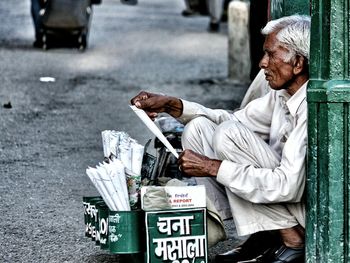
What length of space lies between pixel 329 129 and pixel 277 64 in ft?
1.94

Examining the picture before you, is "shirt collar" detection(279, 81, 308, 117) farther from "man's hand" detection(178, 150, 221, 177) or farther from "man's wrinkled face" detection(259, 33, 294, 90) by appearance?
"man's hand" detection(178, 150, 221, 177)

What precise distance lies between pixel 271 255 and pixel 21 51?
9429 mm

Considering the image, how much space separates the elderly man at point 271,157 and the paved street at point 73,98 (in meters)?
0.75

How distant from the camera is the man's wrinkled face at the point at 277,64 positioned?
514 cm

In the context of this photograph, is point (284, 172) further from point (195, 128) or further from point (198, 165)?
point (195, 128)

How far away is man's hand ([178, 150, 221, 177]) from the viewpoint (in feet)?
16.5

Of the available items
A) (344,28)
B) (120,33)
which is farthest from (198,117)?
(120,33)

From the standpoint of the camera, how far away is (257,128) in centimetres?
565

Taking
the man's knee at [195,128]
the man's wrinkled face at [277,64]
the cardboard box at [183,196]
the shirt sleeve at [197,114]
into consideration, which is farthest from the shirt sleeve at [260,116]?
the cardboard box at [183,196]

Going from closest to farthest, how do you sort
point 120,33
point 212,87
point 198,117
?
1. point 198,117
2. point 212,87
3. point 120,33

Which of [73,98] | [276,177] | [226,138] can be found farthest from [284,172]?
[73,98]

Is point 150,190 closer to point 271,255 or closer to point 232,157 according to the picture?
point 232,157

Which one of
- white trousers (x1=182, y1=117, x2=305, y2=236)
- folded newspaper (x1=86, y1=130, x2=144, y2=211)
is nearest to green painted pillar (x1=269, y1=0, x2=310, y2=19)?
white trousers (x1=182, y1=117, x2=305, y2=236)

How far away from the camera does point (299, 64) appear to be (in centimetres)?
514
